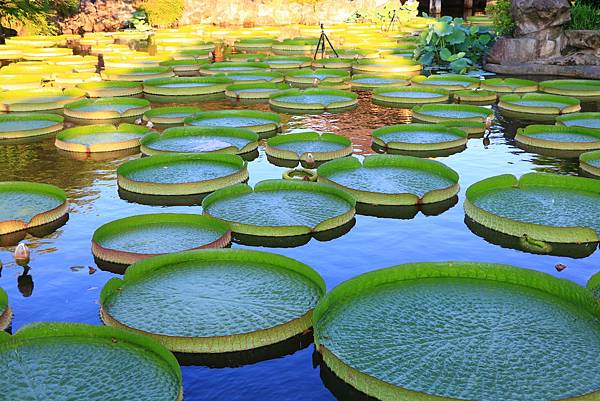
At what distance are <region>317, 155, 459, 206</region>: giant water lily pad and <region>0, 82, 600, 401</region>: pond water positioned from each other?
215 mm

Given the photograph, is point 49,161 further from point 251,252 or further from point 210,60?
point 210,60

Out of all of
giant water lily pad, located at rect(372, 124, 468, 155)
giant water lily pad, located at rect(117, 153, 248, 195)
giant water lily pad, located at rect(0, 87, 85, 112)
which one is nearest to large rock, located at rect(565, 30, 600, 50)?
giant water lily pad, located at rect(372, 124, 468, 155)

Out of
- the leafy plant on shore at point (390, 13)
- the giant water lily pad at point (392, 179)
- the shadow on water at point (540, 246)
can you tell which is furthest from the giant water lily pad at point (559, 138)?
the leafy plant on shore at point (390, 13)

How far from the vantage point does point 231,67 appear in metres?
15.5

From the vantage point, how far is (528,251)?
550 cm

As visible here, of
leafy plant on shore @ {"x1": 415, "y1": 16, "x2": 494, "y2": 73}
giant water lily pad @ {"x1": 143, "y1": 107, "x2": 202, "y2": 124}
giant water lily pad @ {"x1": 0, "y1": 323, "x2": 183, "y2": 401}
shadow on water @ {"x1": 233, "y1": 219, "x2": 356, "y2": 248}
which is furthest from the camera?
leafy plant on shore @ {"x1": 415, "y1": 16, "x2": 494, "y2": 73}

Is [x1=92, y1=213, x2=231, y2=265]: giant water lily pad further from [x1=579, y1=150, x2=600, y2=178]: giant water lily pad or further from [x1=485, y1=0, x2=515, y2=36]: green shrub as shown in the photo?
[x1=485, y1=0, x2=515, y2=36]: green shrub

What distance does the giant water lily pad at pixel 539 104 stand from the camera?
1035cm

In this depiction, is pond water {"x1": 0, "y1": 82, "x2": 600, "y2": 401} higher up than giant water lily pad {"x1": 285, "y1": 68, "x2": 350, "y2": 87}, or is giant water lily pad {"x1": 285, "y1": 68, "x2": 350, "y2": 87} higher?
giant water lily pad {"x1": 285, "y1": 68, "x2": 350, "y2": 87}

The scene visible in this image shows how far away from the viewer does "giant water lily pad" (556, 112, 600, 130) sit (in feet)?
30.5

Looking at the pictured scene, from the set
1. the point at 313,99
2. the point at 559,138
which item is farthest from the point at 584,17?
the point at 559,138

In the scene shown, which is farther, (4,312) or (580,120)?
(580,120)

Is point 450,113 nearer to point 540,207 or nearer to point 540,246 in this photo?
point 540,207

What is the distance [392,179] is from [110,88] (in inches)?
288
